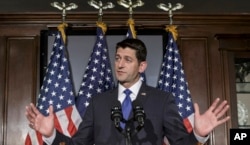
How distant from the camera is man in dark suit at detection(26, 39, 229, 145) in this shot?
193 centimetres

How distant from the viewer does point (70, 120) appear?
120 inches

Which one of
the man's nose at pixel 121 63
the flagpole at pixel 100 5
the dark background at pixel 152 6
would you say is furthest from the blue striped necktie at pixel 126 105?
the dark background at pixel 152 6

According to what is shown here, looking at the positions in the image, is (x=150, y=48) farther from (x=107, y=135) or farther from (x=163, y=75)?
(x=107, y=135)

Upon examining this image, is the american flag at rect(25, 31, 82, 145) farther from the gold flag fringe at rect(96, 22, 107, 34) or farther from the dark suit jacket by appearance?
the dark suit jacket

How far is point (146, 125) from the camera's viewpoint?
6.37 ft

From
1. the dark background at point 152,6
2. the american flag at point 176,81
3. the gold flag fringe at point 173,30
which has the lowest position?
the american flag at point 176,81

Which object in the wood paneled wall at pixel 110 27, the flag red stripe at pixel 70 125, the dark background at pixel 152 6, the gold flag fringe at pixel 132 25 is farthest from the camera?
the dark background at pixel 152 6

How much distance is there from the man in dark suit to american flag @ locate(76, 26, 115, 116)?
0.98m

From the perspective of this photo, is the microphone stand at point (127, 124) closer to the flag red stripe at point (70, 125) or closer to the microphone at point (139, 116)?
the microphone at point (139, 116)

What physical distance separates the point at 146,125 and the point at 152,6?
7.76ft

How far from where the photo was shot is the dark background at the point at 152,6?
161 inches

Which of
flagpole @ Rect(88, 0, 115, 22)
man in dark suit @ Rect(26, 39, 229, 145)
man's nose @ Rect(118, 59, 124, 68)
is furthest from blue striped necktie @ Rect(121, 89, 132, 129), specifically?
flagpole @ Rect(88, 0, 115, 22)

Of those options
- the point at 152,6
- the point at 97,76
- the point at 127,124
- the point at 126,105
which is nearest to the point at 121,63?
the point at 126,105

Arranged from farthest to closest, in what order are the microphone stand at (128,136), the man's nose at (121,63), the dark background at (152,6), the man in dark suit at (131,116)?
the dark background at (152,6)
the man's nose at (121,63)
the man in dark suit at (131,116)
the microphone stand at (128,136)
